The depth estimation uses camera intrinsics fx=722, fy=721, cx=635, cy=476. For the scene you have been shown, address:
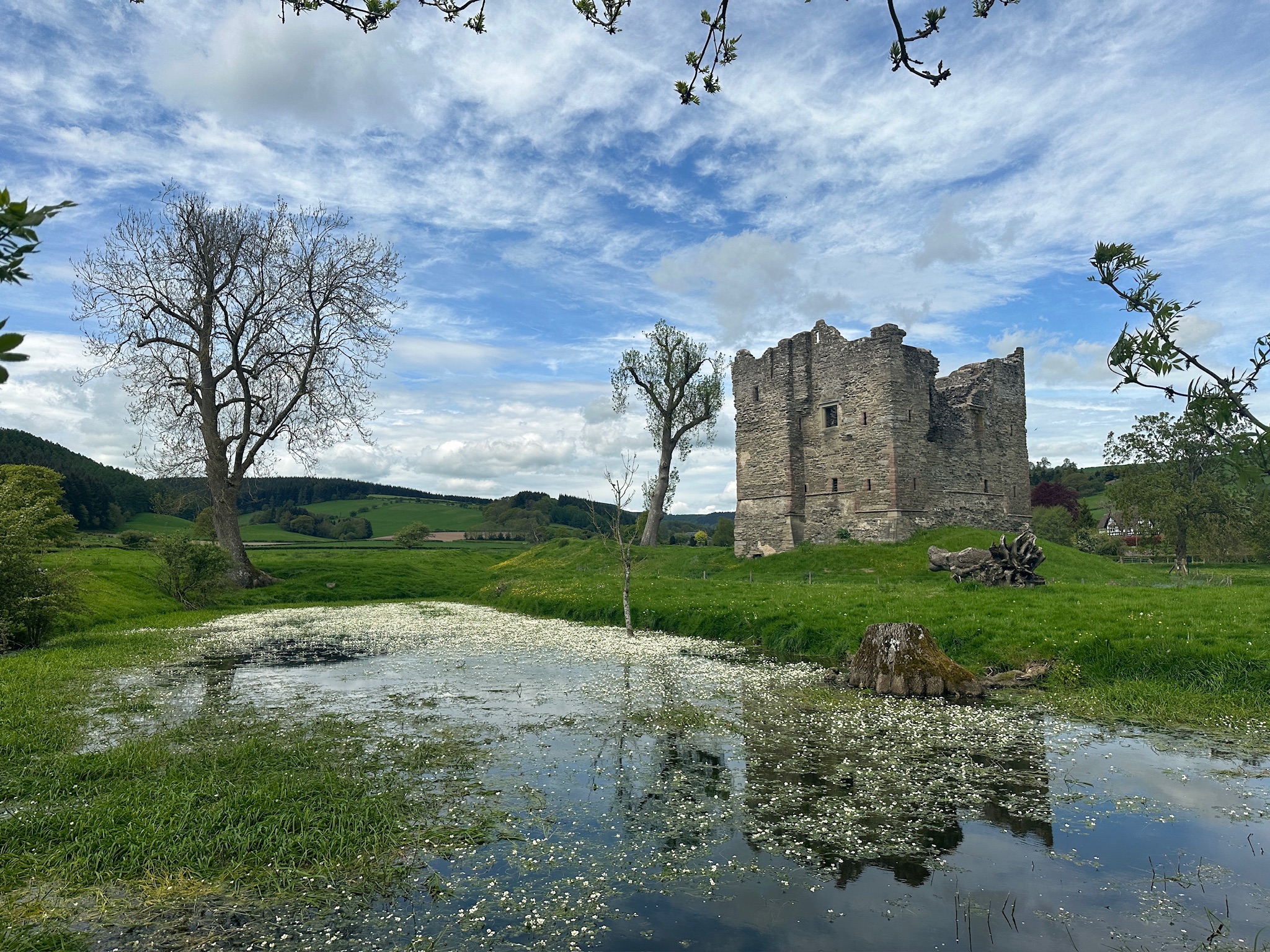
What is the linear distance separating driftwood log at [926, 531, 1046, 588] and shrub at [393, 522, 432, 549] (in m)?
67.1

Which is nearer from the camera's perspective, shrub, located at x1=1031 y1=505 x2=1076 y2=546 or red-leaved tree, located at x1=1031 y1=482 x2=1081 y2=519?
shrub, located at x1=1031 y1=505 x2=1076 y2=546

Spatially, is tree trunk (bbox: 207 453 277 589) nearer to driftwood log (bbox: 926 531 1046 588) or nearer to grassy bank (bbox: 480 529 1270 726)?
grassy bank (bbox: 480 529 1270 726)

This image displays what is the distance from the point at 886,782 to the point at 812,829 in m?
2.04

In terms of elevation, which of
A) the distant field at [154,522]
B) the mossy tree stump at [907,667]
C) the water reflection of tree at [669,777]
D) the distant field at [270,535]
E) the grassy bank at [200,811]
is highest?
the distant field at [154,522]

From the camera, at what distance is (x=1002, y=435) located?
51344mm

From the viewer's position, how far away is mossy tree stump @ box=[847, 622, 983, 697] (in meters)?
15.2

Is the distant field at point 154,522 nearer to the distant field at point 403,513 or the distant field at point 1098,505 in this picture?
the distant field at point 403,513

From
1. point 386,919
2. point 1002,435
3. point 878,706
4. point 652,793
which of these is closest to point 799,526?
point 1002,435

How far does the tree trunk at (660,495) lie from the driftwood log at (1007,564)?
112ft

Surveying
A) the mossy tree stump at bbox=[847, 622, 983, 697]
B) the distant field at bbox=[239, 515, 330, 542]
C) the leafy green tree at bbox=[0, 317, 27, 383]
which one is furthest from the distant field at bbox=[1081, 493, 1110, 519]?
the leafy green tree at bbox=[0, 317, 27, 383]

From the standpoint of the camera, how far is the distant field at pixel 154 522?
83.0 meters

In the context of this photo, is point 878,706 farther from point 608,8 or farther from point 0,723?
point 0,723

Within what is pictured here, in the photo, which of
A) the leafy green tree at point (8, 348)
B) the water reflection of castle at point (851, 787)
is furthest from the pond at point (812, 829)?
the leafy green tree at point (8, 348)

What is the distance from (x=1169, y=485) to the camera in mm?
53969
